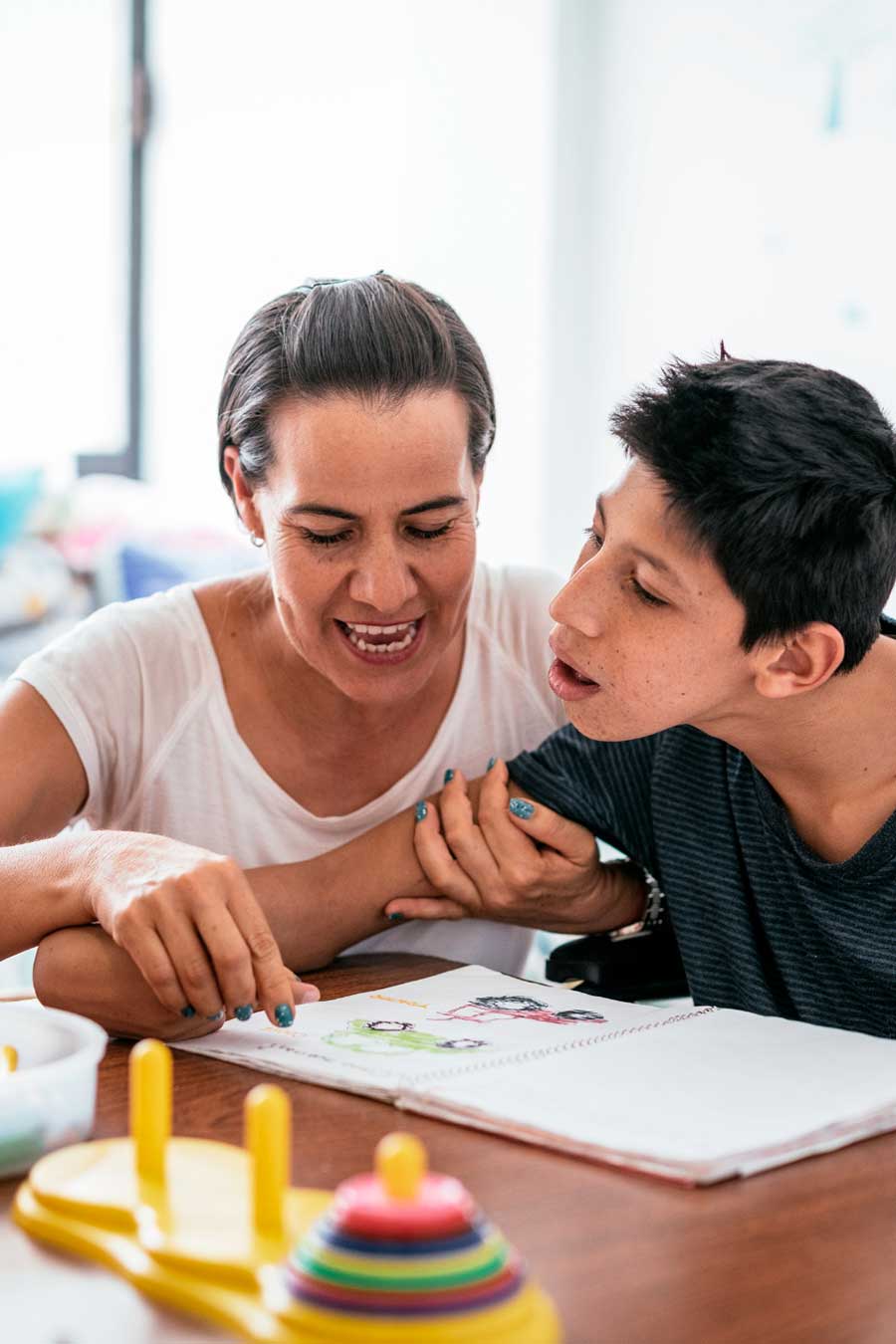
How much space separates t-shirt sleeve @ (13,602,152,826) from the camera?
1470mm

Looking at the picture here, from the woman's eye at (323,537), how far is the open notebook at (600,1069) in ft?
1.36

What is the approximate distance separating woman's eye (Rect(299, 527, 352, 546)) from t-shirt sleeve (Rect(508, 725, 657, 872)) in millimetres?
255

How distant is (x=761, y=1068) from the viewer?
0.94m

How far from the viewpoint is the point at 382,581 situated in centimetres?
135

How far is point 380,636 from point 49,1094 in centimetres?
70

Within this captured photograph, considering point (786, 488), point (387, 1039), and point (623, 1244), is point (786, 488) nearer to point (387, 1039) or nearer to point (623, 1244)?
point (387, 1039)

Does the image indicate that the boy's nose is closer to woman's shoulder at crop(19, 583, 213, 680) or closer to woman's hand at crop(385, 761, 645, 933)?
woman's hand at crop(385, 761, 645, 933)

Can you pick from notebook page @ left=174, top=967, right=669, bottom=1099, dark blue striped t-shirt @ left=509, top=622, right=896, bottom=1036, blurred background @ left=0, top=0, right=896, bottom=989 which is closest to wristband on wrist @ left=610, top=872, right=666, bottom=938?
dark blue striped t-shirt @ left=509, top=622, right=896, bottom=1036

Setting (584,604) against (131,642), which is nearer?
(584,604)

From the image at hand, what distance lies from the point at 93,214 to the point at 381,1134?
11.0ft

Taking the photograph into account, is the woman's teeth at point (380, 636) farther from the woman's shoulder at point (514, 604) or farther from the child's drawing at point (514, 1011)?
the child's drawing at point (514, 1011)

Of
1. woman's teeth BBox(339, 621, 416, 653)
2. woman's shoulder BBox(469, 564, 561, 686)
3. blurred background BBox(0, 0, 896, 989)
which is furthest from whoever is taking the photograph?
blurred background BBox(0, 0, 896, 989)

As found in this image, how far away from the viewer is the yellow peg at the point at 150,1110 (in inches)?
28.1

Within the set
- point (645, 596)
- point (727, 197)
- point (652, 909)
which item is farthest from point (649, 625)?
point (727, 197)
